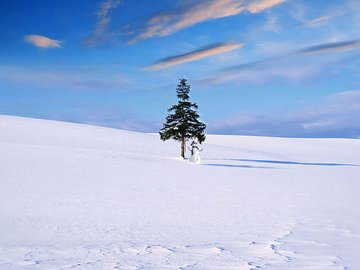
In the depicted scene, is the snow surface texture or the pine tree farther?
the pine tree

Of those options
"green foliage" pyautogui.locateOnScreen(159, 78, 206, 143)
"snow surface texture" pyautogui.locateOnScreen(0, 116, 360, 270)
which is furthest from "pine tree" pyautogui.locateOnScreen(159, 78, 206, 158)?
"snow surface texture" pyautogui.locateOnScreen(0, 116, 360, 270)

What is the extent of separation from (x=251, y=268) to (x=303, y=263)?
37.4 inches

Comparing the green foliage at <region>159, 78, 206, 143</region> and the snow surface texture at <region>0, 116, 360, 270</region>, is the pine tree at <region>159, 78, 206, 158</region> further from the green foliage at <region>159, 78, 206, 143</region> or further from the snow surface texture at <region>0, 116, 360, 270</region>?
the snow surface texture at <region>0, 116, 360, 270</region>

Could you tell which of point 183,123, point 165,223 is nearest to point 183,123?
point 183,123

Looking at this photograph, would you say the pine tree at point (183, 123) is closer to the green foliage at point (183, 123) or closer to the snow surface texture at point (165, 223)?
the green foliage at point (183, 123)

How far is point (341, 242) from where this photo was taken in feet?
27.2

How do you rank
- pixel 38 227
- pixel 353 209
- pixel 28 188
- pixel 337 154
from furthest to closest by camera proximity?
pixel 337 154 → pixel 28 188 → pixel 353 209 → pixel 38 227

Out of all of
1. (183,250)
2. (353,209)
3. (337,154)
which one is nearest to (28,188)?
(183,250)

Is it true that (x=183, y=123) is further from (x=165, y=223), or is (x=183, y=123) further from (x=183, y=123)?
(x=165, y=223)

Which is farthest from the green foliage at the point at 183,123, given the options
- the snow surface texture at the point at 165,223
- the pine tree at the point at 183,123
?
the snow surface texture at the point at 165,223

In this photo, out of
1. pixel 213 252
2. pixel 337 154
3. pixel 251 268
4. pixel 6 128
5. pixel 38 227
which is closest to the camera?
pixel 251 268

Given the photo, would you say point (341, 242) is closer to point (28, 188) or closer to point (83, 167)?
point (28, 188)

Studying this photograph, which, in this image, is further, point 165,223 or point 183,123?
point 183,123

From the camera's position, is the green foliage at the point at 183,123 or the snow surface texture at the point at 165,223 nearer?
the snow surface texture at the point at 165,223
